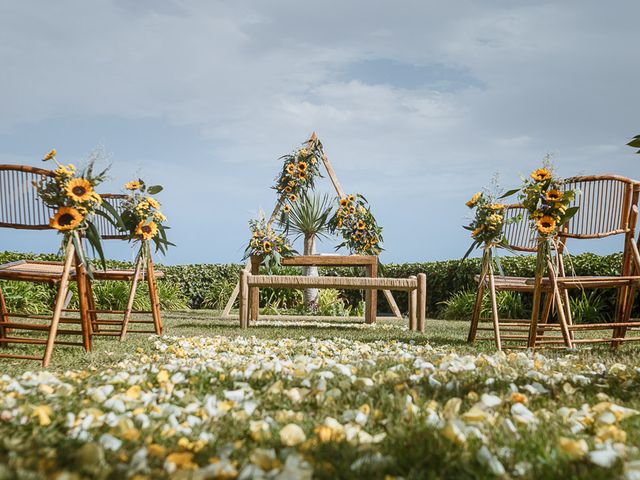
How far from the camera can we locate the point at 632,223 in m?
4.73

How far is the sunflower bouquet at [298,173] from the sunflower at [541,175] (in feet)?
16.8

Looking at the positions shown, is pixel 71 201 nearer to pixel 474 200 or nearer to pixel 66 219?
pixel 66 219

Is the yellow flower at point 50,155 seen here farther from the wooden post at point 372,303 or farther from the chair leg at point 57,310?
the wooden post at point 372,303

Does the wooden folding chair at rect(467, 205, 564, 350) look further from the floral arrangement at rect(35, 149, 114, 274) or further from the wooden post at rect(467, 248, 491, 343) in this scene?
the floral arrangement at rect(35, 149, 114, 274)

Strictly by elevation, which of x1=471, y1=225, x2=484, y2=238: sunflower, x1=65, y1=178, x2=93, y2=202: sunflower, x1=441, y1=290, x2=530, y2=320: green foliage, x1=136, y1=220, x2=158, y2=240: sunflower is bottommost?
x1=441, y1=290, x2=530, y2=320: green foliage

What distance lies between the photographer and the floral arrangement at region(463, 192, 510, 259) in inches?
194

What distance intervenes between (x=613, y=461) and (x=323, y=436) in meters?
0.80

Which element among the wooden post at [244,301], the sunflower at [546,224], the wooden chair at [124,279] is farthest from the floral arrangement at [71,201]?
the sunflower at [546,224]

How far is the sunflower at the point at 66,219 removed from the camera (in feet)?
12.5

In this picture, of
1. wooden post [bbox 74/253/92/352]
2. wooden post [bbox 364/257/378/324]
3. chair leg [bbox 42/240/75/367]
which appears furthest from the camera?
wooden post [bbox 364/257/378/324]

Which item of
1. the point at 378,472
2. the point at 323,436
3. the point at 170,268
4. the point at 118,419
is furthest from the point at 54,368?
the point at 170,268

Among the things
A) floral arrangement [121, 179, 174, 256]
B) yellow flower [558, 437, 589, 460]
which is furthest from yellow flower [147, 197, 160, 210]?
yellow flower [558, 437, 589, 460]

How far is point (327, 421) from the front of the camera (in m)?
1.90

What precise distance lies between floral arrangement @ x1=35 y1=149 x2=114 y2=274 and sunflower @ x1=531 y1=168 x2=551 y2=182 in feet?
10.1
